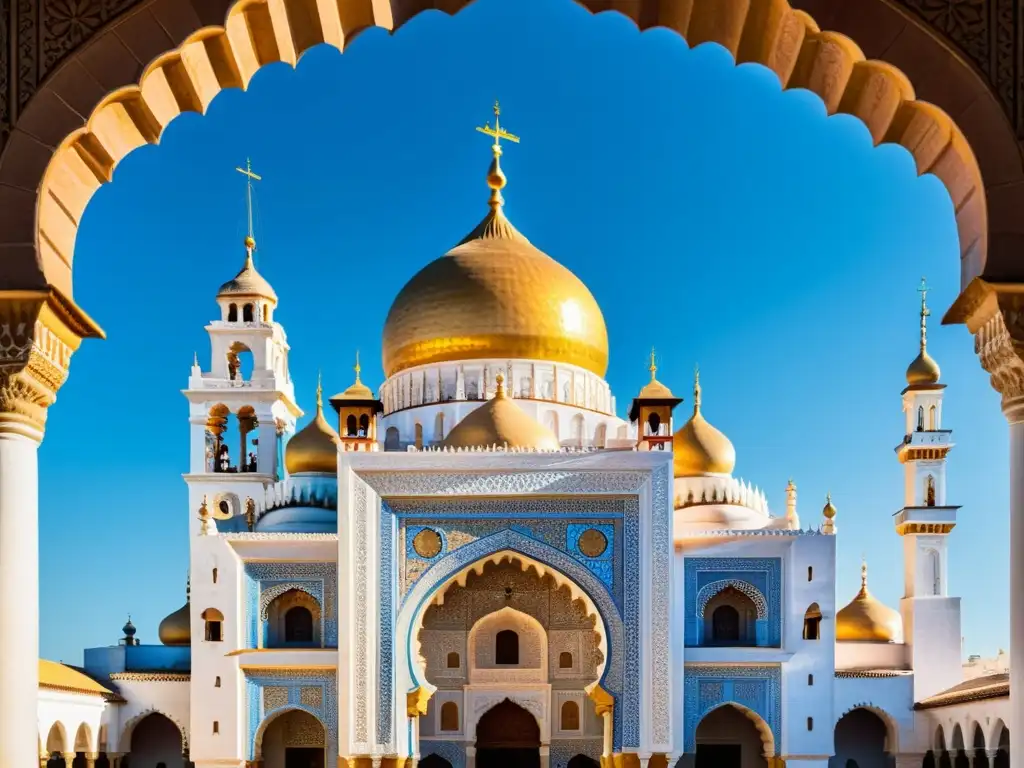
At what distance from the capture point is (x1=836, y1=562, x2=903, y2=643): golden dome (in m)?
19.7

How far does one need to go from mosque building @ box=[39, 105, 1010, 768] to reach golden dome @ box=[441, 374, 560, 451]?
0.04 metres

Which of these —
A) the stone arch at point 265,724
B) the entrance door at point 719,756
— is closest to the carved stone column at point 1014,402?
the stone arch at point 265,724

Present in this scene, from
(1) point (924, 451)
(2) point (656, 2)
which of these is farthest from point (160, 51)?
(1) point (924, 451)

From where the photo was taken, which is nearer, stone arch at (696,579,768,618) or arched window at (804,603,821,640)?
arched window at (804,603,821,640)

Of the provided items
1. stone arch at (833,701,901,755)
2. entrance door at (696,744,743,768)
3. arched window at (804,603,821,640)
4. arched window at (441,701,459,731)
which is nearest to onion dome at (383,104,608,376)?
arched window at (441,701,459,731)

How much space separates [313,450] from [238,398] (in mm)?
1467

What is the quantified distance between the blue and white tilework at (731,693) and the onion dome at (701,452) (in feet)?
10.3

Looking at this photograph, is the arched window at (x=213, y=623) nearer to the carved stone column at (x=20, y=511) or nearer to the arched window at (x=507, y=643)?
the arched window at (x=507, y=643)

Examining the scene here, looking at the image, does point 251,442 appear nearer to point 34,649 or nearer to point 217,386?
point 217,386

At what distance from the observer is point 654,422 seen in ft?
59.6

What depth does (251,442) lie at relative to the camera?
68.6 feet

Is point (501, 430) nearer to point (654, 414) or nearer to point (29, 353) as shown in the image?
point (654, 414)

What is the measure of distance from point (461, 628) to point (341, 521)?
256 centimetres

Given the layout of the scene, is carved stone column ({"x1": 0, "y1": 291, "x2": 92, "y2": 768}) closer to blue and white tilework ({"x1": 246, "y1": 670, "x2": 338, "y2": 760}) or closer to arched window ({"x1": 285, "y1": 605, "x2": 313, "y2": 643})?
blue and white tilework ({"x1": 246, "y1": 670, "x2": 338, "y2": 760})
